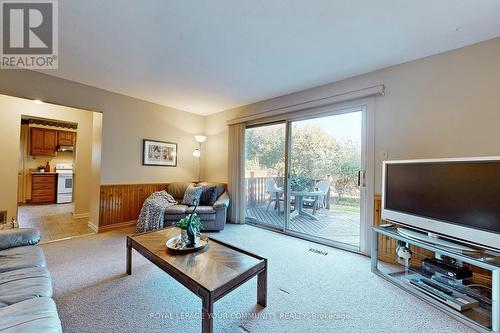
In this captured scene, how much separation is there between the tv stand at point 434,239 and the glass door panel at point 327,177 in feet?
2.52

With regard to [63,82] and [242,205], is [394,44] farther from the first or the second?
[63,82]

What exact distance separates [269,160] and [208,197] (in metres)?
1.38

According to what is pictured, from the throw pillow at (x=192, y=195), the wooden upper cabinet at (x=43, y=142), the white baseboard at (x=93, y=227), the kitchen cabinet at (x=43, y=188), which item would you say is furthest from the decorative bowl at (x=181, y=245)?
the wooden upper cabinet at (x=43, y=142)

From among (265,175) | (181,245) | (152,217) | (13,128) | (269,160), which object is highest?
(13,128)

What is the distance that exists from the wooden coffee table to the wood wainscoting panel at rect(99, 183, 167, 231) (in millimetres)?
1916

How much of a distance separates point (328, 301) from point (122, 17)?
3.08 m

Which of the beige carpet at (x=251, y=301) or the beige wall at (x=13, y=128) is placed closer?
the beige carpet at (x=251, y=301)

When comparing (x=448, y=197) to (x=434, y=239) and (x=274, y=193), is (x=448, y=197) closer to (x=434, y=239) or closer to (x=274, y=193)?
(x=434, y=239)

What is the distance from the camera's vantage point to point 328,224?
11.6 feet

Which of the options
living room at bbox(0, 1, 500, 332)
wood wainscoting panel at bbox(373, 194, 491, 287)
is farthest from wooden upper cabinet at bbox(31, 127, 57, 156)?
wood wainscoting panel at bbox(373, 194, 491, 287)

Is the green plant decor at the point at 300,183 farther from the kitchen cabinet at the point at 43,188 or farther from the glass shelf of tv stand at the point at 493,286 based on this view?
the kitchen cabinet at the point at 43,188

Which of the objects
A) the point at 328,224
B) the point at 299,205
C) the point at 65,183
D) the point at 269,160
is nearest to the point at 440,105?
the point at 328,224

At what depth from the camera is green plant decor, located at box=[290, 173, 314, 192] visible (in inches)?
141

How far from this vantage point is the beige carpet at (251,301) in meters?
1.55
